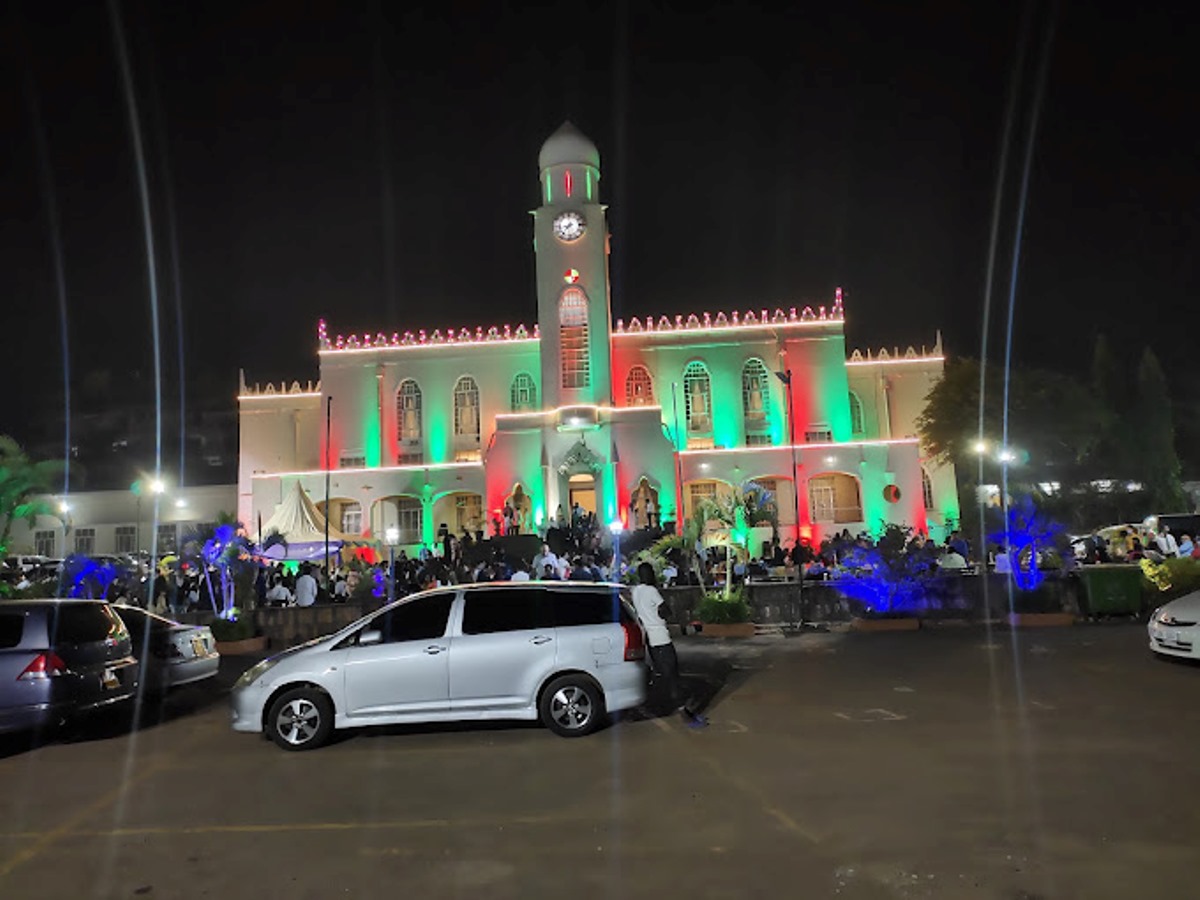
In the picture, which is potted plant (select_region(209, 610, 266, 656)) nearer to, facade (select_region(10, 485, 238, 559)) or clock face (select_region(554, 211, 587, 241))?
clock face (select_region(554, 211, 587, 241))

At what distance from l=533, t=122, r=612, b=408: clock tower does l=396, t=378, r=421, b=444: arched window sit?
20.4 feet

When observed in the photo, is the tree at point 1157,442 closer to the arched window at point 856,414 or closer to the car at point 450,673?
the arched window at point 856,414

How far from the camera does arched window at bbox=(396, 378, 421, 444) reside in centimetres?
3719

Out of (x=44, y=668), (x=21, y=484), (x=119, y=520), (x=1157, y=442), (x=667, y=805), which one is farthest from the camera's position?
(x=1157, y=442)

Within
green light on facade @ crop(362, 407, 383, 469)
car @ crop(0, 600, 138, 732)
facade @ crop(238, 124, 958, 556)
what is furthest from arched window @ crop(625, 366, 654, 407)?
car @ crop(0, 600, 138, 732)

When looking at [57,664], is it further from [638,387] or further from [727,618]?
[638,387]

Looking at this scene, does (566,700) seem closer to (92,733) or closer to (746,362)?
(92,733)

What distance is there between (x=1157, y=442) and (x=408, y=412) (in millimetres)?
38183

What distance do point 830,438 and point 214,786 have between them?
3122cm

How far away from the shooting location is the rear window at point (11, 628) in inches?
326

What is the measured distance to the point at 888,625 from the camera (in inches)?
650

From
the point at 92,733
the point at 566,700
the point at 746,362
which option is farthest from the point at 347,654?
the point at 746,362

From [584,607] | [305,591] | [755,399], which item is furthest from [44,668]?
[755,399]

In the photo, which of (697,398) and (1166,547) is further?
(697,398)
